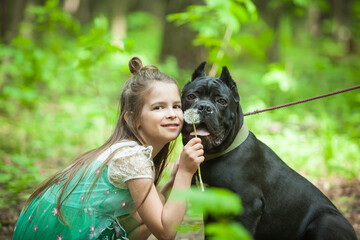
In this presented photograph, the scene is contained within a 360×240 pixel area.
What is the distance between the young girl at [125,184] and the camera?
2.33 m

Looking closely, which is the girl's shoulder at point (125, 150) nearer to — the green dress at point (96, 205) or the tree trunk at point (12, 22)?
the green dress at point (96, 205)

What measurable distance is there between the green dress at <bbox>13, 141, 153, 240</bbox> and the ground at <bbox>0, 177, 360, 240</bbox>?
1.02 metres

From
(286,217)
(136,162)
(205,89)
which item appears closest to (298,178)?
(286,217)

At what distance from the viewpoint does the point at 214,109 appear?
2502 mm

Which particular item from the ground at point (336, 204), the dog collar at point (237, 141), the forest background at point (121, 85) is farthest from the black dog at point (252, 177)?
the forest background at point (121, 85)

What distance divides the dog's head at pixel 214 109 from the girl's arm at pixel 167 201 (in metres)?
0.19

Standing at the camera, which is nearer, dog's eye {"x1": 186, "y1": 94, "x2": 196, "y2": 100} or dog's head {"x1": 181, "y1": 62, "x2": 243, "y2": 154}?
dog's head {"x1": 181, "y1": 62, "x2": 243, "y2": 154}

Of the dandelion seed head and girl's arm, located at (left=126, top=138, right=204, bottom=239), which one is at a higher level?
the dandelion seed head

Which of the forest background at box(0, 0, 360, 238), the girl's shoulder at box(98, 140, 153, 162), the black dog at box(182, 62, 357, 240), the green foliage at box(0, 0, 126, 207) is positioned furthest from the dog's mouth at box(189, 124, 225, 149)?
the green foliage at box(0, 0, 126, 207)

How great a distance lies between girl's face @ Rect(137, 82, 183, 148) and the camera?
2.54m

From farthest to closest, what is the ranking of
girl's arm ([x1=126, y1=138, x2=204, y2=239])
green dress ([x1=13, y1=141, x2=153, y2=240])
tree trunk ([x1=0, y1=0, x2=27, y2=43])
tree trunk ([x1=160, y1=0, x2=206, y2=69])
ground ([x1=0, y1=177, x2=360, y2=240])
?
tree trunk ([x1=160, y1=0, x2=206, y2=69]) < tree trunk ([x1=0, y1=0, x2=27, y2=43]) < ground ([x1=0, y1=177, x2=360, y2=240]) < green dress ([x1=13, y1=141, x2=153, y2=240]) < girl's arm ([x1=126, y1=138, x2=204, y2=239])

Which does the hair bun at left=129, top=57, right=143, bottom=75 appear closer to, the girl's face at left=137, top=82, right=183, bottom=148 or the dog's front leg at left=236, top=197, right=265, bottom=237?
the girl's face at left=137, top=82, right=183, bottom=148

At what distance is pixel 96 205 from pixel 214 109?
1034 mm

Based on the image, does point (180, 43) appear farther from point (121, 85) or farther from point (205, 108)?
point (205, 108)
